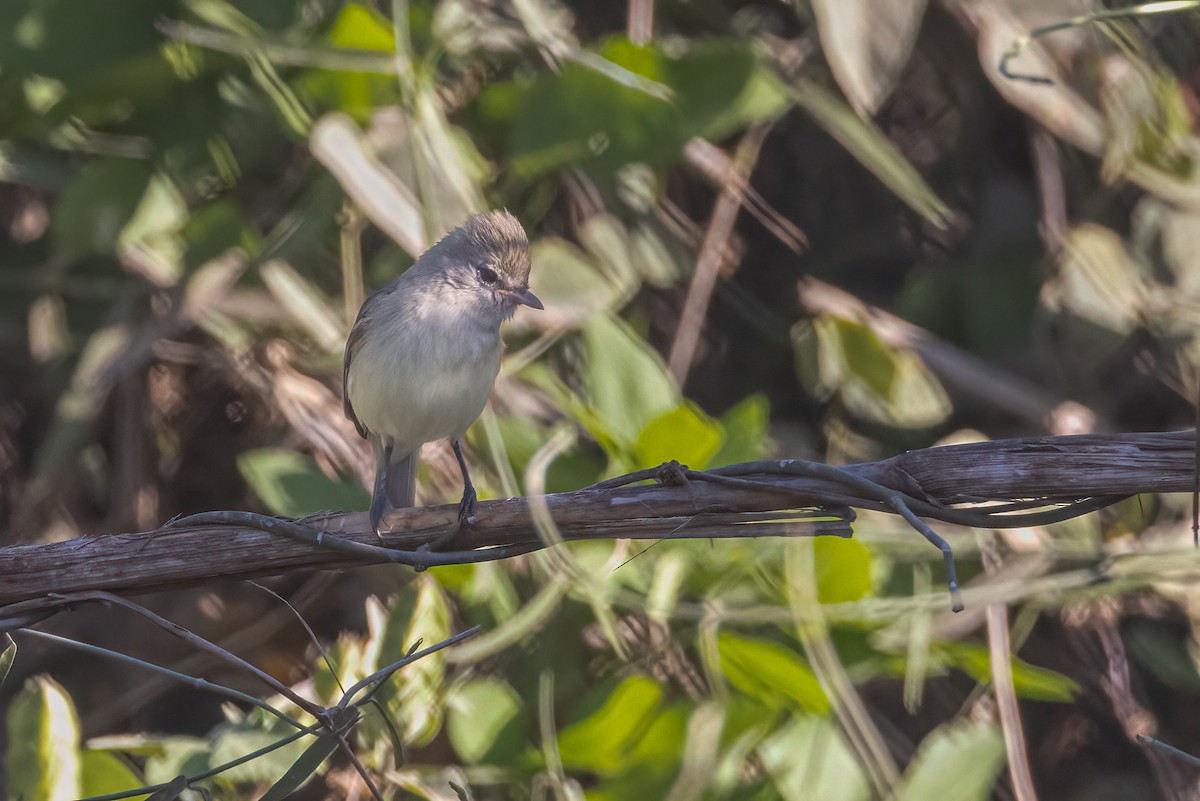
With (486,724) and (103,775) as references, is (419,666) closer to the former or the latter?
(486,724)

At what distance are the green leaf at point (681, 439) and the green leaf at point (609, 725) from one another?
611mm

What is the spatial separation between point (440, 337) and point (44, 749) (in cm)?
128

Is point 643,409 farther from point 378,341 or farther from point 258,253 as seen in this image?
point 258,253

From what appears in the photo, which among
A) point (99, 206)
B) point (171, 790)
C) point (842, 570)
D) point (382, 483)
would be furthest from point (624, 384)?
point (99, 206)

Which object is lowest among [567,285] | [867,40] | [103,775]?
[103,775]

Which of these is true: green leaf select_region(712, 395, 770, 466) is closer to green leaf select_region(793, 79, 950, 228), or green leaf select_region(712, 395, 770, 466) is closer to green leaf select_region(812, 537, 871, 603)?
green leaf select_region(812, 537, 871, 603)

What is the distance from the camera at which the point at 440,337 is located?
9.62ft

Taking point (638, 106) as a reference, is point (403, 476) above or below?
below

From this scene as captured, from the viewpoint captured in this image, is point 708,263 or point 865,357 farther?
point 708,263

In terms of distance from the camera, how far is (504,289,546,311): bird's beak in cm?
302

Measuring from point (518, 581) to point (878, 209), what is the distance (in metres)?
1.97

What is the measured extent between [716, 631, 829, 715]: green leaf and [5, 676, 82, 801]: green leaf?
1477mm

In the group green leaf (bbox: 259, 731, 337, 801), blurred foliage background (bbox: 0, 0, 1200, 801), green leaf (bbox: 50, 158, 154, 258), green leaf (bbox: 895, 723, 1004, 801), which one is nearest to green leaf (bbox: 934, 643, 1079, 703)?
blurred foliage background (bbox: 0, 0, 1200, 801)

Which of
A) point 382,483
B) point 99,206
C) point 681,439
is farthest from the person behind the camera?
point 99,206
